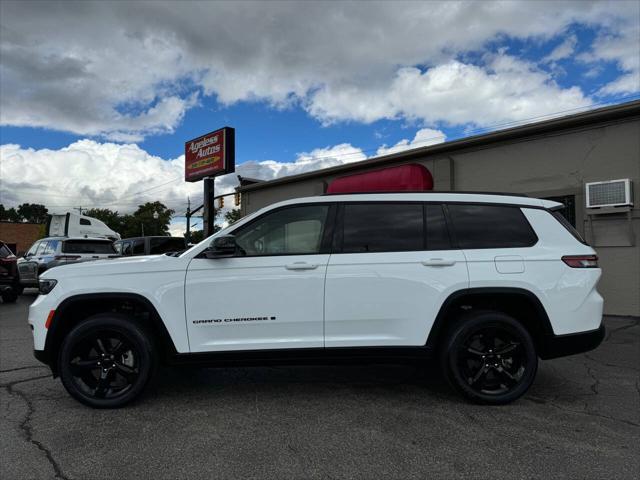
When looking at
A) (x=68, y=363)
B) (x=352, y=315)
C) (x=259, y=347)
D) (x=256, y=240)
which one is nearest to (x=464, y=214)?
(x=352, y=315)

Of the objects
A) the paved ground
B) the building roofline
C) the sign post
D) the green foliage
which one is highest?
the green foliage

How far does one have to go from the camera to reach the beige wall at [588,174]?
9.30 metres

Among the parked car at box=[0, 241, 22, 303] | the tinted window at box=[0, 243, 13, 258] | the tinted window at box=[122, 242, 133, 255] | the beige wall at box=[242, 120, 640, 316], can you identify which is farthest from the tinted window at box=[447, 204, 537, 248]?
the tinted window at box=[122, 242, 133, 255]

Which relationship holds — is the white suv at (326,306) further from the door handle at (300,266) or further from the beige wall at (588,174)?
the beige wall at (588,174)

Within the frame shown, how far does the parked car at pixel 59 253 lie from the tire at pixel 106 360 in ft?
30.9

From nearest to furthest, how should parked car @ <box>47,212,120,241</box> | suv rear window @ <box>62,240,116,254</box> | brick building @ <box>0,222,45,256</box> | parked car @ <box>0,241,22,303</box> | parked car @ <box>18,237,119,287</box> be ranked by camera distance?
parked car @ <box>0,241,22,303</box> → parked car @ <box>18,237,119,287</box> → suv rear window @ <box>62,240,116,254</box> → parked car @ <box>47,212,120,241</box> → brick building @ <box>0,222,45,256</box>

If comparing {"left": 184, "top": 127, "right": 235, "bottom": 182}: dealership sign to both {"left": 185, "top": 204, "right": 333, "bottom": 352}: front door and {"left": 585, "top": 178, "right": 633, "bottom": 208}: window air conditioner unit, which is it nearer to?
{"left": 585, "top": 178, "right": 633, "bottom": 208}: window air conditioner unit

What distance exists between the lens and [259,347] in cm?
402

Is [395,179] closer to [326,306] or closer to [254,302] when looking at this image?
[326,306]

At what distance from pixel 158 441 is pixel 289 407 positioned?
3.70 feet

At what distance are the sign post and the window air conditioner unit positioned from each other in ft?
54.1

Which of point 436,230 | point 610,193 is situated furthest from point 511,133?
point 436,230

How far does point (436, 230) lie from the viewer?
14.0 feet

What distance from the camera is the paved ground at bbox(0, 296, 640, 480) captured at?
9.87ft
